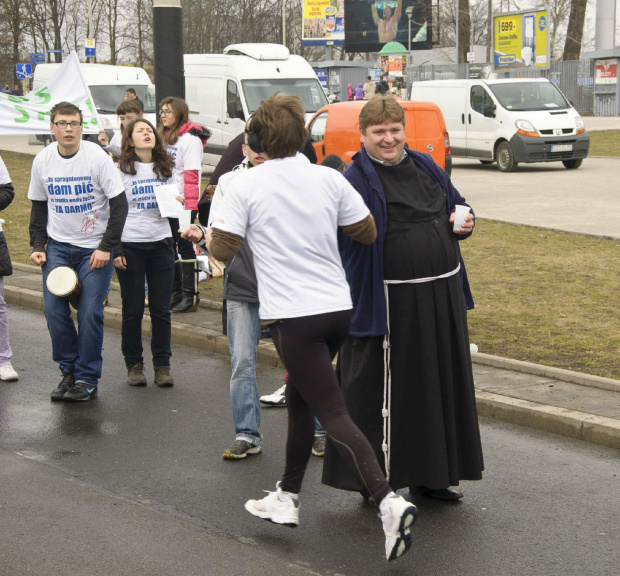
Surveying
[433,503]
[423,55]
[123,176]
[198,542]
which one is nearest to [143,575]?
[198,542]

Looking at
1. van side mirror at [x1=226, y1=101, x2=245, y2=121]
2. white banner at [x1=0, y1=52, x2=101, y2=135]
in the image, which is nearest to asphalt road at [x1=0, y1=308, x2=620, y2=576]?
white banner at [x1=0, y1=52, x2=101, y2=135]

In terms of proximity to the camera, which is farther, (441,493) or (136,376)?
(136,376)

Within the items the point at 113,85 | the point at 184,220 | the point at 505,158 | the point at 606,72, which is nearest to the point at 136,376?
the point at 184,220

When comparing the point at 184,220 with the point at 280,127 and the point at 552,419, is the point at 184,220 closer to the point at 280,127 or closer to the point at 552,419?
the point at 280,127

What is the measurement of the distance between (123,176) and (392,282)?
308cm

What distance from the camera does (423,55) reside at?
82.2 meters

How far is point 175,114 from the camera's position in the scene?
8773 millimetres

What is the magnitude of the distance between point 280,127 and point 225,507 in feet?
5.99

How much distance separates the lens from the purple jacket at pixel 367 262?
182 inches

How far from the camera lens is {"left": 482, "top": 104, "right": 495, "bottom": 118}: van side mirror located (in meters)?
23.1

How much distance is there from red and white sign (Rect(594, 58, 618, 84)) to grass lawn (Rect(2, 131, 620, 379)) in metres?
28.6

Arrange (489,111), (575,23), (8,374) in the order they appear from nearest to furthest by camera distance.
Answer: (8,374)
(489,111)
(575,23)

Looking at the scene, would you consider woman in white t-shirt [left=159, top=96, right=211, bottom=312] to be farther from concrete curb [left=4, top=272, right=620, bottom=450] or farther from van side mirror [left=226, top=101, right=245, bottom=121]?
van side mirror [left=226, top=101, right=245, bottom=121]

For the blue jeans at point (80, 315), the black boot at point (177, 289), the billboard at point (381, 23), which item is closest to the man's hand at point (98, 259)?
the blue jeans at point (80, 315)
